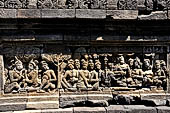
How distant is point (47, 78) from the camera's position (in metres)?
4.95

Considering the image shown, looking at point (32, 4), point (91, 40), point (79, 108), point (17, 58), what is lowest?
point (79, 108)

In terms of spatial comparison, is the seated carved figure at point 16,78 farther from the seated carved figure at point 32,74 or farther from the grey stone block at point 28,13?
the grey stone block at point 28,13

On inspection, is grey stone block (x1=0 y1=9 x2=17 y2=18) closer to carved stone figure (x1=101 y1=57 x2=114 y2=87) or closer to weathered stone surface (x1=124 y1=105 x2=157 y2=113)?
carved stone figure (x1=101 y1=57 x2=114 y2=87)

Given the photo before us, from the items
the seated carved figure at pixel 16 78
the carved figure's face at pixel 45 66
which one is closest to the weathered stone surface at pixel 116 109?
the carved figure's face at pixel 45 66

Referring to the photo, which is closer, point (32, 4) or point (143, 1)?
point (32, 4)

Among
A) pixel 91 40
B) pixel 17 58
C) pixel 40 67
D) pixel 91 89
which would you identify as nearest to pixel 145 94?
pixel 91 89

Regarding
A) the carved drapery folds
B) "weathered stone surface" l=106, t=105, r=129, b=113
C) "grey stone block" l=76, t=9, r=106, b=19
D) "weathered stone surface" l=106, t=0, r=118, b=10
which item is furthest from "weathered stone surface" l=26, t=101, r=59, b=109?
"weathered stone surface" l=106, t=0, r=118, b=10

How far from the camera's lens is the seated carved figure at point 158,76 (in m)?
5.23

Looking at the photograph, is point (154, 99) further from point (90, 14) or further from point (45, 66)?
point (45, 66)

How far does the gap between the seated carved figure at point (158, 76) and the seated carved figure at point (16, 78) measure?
296 centimetres

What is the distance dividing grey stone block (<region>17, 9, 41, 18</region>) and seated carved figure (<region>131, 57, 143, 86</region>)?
7.87 feet

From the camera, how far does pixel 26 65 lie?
4977 millimetres

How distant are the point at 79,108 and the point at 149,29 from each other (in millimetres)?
2331

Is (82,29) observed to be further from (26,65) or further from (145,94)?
(145,94)
